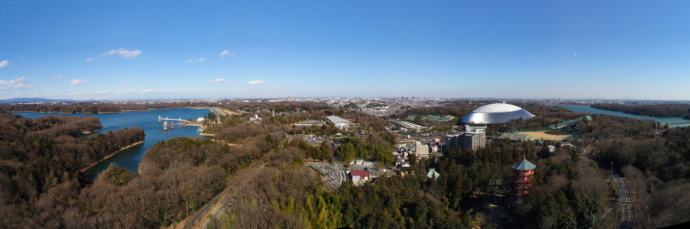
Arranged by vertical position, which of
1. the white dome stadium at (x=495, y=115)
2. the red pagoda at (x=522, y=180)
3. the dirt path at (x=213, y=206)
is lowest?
the dirt path at (x=213, y=206)

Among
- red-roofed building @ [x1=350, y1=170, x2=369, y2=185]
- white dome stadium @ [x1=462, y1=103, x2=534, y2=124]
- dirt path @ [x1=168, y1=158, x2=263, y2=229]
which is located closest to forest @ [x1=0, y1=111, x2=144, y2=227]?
dirt path @ [x1=168, y1=158, x2=263, y2=229]

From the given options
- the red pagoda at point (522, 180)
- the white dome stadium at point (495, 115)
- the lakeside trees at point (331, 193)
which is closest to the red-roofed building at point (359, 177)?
the lakeside trees at point (331, 193)

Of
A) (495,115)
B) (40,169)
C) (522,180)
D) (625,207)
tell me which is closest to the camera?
(625,207)

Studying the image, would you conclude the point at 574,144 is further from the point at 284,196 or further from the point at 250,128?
the point at 250,128

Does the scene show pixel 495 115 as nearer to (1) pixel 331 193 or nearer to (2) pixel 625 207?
(2) pixel 625 207

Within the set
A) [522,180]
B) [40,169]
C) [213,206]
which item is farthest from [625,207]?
[40,169]

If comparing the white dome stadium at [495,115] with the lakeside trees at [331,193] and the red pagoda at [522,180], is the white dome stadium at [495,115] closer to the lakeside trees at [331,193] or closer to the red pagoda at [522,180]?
the lakeside trees at [331,193]

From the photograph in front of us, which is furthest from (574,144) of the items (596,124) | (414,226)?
(414,226)
